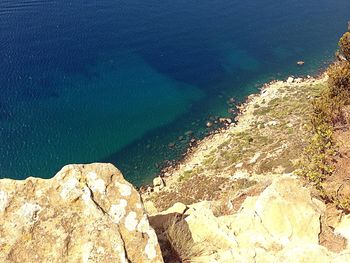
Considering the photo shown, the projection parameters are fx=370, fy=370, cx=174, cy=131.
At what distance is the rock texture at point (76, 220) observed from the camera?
33.3ft

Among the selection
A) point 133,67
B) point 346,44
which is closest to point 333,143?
point 346,44

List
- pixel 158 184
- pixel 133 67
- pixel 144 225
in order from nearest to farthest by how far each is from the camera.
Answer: pixel 144 225, pixel 158 184, pixel 133 67

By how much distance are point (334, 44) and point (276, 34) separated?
13.1 metres

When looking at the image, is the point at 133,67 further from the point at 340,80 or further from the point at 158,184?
the point at 340,80

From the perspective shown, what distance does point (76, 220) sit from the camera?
1073cm

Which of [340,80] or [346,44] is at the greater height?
[346,44]

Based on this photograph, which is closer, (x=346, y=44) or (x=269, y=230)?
(x=269, y=230)

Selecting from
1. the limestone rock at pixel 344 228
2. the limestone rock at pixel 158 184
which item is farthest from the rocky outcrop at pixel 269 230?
the limestone rock at pixel 158 184

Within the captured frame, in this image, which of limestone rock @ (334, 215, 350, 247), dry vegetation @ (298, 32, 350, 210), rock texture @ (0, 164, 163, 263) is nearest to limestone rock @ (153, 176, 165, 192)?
dry vegetation @ (298, 32, 350, 210)

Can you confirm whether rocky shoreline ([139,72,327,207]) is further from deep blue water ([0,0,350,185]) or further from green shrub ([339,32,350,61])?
green shrub ([339,32,350,61])

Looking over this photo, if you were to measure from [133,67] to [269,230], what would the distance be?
61099 mm

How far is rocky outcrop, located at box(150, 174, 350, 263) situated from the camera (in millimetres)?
13633

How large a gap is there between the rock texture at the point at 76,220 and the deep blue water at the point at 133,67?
38311mm

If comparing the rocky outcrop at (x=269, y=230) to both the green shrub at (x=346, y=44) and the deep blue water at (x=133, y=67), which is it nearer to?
the green shrub at (x=346, y=44)
